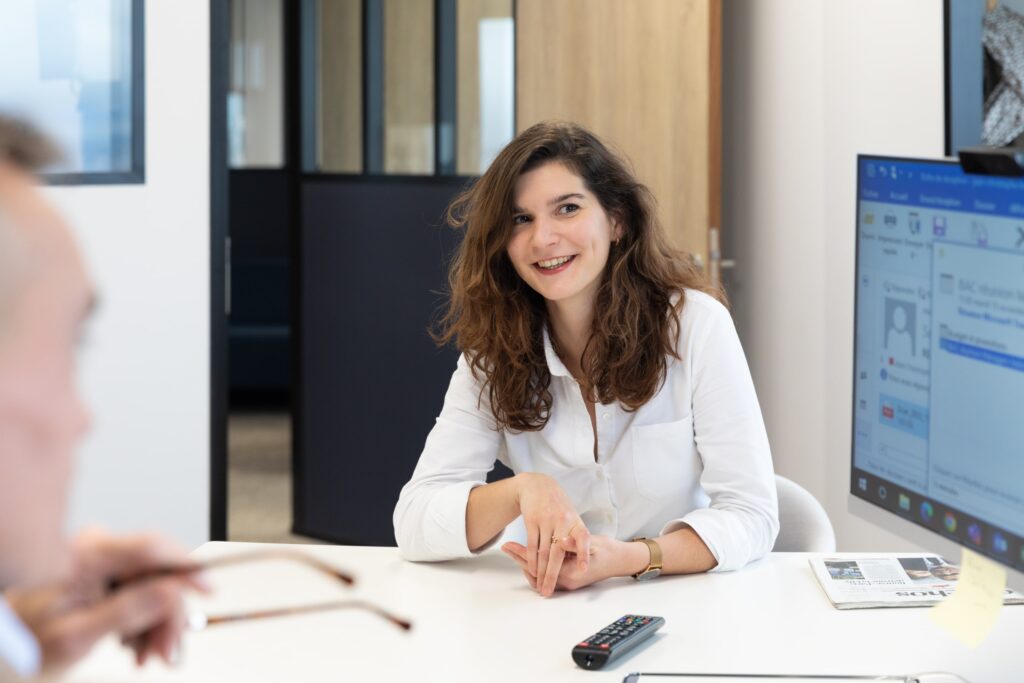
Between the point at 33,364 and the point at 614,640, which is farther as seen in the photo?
the point at 614,640

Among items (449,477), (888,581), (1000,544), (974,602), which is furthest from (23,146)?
(449,477)

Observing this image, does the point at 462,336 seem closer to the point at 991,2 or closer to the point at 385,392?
the point at 991,2

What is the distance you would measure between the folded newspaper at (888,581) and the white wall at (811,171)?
142 centimetres

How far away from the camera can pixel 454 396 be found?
6.74 feet

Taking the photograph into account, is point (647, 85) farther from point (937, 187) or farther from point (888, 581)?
point (937, 187)

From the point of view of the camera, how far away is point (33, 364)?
36cm

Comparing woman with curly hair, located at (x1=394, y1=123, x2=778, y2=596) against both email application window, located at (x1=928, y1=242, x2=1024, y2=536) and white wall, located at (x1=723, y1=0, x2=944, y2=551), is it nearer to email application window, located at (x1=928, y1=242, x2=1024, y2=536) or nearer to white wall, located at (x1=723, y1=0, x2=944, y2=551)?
email application window, located at (x1=928, y1=242, x2=1024, y2=536)

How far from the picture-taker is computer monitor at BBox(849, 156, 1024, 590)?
118 centimetres

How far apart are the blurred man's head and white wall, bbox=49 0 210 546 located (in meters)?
3.02

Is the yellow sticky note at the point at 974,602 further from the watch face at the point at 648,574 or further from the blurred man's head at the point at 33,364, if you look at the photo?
the blurred man's head at the point at 33,364

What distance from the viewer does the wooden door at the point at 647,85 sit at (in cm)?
383

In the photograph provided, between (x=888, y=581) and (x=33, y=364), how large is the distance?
1.52 m

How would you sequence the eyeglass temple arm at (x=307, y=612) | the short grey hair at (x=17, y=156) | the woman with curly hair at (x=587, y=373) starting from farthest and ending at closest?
the woman with curly hair at (x=587, y=373) → the eyeglass temple arm at (x=307, y=612) → the short grey hair at (x=17, y=156)

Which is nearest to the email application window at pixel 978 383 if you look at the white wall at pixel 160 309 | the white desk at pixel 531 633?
the white desk at pixel 531 633
